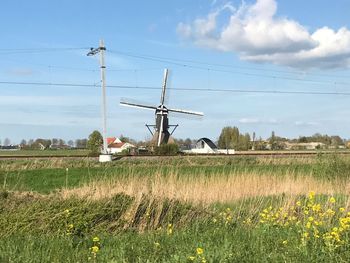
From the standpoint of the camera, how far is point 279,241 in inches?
257

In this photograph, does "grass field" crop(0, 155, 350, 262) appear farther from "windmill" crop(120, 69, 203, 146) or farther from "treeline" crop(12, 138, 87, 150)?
"treeline" crop(12, 138, 87, 150)

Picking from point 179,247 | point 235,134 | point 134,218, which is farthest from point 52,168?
point 235,134

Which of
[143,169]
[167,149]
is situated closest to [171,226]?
[143,169]

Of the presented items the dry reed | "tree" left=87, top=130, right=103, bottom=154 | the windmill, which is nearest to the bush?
the windmill

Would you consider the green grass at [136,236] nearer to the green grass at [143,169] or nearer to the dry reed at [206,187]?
the dry reed at [206,187]

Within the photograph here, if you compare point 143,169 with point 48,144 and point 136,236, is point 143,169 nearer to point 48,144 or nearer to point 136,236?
point 136,236

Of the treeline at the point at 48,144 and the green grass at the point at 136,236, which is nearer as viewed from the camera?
the green grass at the point at 136,236

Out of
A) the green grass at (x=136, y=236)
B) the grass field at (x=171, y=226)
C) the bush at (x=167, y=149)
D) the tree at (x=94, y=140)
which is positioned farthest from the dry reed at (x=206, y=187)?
the tree at (x=94, y=140)

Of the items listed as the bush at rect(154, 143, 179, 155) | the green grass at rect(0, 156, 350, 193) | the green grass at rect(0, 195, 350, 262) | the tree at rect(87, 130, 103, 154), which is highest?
the tree at rect(87, 130, 103, 154)

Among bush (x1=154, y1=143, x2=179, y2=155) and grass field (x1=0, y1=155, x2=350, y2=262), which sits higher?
bush (x1=154, y1=143, x2=179, y2=155)

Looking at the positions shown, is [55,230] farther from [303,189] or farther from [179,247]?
[303,189]

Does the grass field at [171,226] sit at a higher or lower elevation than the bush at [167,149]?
lower

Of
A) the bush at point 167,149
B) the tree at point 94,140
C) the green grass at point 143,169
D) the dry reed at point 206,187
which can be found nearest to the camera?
the dry reed at point 206,187

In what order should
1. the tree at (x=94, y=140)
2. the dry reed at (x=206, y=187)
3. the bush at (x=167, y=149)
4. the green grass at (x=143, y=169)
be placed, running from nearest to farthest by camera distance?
the dry reed at (x=206, y=187) < the green grass at (x=143, y=169) < the bush at (x=167, y=149) < the tree at (x=94, y=140)
